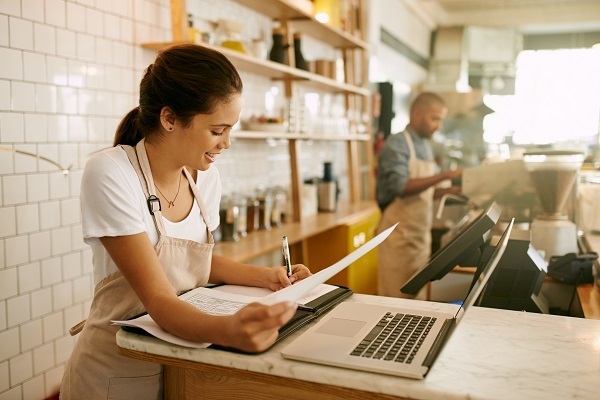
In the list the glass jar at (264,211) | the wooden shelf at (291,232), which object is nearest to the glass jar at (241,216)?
the wooden shelf at (291,232)

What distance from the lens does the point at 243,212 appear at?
13.1 feet

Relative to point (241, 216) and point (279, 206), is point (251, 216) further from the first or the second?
point (279, 206)

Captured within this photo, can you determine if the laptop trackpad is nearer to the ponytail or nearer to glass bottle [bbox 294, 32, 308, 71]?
the ponytail

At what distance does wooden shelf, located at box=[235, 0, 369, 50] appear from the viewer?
4.29m

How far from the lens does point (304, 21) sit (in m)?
4.81

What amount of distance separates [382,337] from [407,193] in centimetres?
302

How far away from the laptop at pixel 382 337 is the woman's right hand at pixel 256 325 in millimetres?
57

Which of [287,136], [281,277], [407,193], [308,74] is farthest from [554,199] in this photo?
[308,74]

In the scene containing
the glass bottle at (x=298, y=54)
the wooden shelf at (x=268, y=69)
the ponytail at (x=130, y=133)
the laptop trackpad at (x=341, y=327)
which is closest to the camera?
the laptop trackpad at (x=341, y=327)

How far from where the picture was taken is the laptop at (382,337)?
1183 mm

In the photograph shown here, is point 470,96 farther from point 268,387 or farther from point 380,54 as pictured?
point 268,387

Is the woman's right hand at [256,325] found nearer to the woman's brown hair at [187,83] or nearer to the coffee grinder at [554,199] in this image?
the woman's brown hair at [187,83]

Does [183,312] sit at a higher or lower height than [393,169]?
lower

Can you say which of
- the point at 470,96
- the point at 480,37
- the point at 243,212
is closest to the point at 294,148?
the point at 243,212
